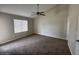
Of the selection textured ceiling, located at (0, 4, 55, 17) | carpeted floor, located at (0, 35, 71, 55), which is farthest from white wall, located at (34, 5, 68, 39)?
textured ceiling, located at (0, 4, 55, 17)

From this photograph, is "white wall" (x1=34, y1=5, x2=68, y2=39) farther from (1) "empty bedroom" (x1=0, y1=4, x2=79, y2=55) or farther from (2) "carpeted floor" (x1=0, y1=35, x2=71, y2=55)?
(2) "carpeted floor" (x1=0, y1=35, x2=71, y2=55)

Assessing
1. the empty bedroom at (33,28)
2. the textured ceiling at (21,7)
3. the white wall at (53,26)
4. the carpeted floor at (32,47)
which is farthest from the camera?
the white wall at (53,26)

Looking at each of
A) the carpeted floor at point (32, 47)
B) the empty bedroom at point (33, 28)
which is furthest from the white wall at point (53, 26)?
the carpeted floor at point (32, 47)

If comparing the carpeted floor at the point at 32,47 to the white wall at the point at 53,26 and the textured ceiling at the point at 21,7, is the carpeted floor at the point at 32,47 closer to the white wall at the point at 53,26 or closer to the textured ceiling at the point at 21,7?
the white wall at the point at 53,26

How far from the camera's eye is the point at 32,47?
68.6 inches

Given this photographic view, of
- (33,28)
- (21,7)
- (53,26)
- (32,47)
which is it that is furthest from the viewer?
(53,26)

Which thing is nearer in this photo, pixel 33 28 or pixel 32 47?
pixel 33 28

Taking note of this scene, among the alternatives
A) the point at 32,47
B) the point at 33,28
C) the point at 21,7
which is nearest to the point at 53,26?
the point at 33,28

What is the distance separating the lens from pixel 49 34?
6.08ft

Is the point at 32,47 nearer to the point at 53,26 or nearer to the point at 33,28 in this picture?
the point at 33,28

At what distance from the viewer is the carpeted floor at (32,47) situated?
1.21 m

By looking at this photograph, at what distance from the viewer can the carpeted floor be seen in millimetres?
1207
